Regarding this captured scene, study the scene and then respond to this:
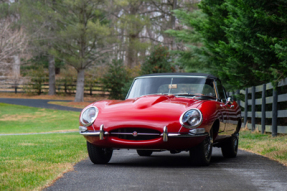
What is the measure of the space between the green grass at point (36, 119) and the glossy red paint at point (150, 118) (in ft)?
58.6

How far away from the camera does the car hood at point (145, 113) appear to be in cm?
610

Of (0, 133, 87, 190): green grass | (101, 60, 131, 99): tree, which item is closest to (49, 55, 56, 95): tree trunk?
(101, 60, 131, 99): tree

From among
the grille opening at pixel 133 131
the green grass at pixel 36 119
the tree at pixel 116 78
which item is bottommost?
the green grass at pixel 36 119

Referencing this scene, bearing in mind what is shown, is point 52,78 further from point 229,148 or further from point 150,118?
point 150,118

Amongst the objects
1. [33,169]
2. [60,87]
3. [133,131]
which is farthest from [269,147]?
[60,87]

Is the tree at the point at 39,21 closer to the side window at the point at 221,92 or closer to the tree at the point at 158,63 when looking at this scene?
the tree at the point at 158,63

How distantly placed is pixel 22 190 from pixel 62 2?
3668cm

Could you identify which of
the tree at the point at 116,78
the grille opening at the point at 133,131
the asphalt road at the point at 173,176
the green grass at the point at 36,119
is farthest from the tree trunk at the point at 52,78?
the grille opening at the point at 133,131

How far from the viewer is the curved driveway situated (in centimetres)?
478

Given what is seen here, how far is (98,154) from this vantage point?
6691 millimetres

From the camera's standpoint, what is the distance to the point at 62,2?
39.3m

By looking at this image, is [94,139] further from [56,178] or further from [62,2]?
[62,2]

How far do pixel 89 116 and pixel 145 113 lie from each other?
0.91 meters

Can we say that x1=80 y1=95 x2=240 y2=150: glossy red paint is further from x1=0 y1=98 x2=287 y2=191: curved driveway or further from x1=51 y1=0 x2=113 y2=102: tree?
x1=51 y1=0 x2=113 y2=102: tree
